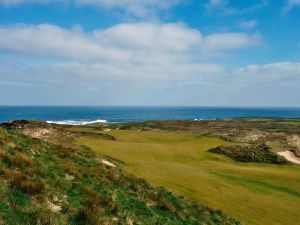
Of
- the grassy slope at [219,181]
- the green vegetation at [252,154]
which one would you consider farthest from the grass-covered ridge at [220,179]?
the green vegetation at [252,154]

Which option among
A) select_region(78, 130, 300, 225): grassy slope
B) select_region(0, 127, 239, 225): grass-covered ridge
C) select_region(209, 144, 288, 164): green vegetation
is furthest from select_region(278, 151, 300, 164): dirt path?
select_region(0, 127, 239, 225): grass-covered ridge

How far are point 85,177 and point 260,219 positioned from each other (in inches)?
428

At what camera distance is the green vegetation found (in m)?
44.1

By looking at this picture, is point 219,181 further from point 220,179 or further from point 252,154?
point 252,154

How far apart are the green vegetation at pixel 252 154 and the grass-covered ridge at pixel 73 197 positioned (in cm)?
2619

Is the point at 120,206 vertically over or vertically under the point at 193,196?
over

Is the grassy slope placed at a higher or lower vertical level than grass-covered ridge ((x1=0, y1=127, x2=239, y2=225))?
lower

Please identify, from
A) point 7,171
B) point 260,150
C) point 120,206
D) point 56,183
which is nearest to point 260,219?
point 120,206

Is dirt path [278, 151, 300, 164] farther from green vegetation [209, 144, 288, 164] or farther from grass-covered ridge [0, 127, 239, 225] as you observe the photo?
Result: grass-covered ridge [0, 127, 239, 225]

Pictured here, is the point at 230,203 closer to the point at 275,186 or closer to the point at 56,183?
the point at 275,186

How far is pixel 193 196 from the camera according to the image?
24.2 metres

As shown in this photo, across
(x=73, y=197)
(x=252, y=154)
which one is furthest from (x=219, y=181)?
(x=252, y=154)

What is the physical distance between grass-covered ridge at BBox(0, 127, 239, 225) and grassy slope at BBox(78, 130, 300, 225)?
366 cm

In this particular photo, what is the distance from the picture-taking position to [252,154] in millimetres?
45688
